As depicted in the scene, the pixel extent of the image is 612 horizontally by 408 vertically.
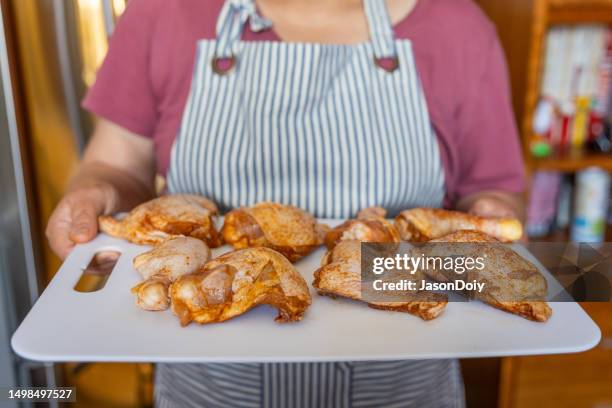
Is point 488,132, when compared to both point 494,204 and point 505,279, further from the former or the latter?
point 505,279

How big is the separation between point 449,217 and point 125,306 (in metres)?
0.43

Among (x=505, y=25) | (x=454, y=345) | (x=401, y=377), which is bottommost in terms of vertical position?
(x=401, y=377)

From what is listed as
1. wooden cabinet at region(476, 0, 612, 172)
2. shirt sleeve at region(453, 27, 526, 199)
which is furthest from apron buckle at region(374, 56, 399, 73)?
wooden cabinet at region(476, 0, 612, 172)

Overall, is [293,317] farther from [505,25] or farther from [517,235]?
[505,25]

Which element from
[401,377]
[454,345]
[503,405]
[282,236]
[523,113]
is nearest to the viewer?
[454,345]

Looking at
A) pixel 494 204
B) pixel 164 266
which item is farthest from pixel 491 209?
pixel 164 266

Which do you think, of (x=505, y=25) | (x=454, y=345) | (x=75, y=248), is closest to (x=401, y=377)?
(x=454, y=345)

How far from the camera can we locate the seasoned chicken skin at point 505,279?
650 millimetres

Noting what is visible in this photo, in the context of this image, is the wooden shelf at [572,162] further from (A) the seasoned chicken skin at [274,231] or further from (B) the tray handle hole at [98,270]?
(B) the tray handle hole at [98,270]

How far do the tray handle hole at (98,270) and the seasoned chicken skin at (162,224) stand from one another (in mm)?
32

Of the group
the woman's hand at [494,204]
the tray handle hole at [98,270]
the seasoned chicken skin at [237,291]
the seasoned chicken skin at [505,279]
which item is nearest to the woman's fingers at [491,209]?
the woman's hand at [494,204]

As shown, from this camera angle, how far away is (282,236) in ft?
2.58

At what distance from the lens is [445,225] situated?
84 centimetres

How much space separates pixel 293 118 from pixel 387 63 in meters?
0.17
